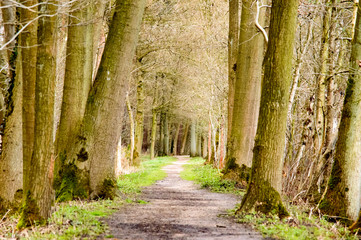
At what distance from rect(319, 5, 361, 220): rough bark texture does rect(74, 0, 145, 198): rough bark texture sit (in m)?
4.82

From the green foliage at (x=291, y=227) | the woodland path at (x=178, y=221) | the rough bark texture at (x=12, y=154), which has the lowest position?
the woodland path at (x=178, y=221)

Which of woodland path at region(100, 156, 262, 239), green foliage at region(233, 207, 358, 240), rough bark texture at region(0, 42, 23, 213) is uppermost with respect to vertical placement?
rough bark texture at region(0, 42, 23, 213)

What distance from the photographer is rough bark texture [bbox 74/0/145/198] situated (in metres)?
8.36

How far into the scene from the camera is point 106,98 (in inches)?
330

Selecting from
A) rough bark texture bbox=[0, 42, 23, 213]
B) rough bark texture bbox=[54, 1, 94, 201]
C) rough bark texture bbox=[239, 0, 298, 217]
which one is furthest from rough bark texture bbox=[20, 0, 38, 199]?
rough bark texture bbox=[239, 0, 298, 217]

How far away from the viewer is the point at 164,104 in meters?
30.7

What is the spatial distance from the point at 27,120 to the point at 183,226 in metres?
2.96

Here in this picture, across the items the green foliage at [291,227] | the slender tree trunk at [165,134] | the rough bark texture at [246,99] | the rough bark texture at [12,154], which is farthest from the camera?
the slender tree trunk at [165,134]

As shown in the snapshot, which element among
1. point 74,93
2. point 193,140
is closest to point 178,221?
point 74,93

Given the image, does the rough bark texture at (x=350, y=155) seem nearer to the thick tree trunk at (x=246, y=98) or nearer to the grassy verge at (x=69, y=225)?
the thick tree trunk at (x=246, y=98)

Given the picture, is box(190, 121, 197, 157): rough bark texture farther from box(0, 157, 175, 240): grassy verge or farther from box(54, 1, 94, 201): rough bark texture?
box(0, 157, 175, 240): grassy verge

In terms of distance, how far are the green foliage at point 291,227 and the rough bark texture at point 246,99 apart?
17.0 ft

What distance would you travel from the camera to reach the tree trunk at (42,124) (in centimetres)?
532

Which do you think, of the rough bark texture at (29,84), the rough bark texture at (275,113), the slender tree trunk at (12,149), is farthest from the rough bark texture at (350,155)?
the slender tree trunk at (12,149)
